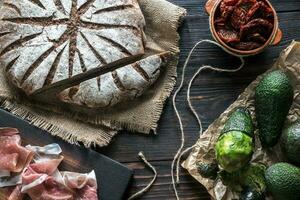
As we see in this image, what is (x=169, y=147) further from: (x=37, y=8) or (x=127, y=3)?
(x=37, y=8)

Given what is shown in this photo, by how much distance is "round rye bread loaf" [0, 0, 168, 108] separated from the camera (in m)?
1.71

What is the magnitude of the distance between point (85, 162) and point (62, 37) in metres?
0.36

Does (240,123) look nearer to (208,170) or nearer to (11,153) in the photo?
(208,170)

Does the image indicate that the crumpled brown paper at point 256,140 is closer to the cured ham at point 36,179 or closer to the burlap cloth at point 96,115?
the burlap cloth at point 96,115

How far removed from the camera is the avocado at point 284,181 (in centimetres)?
157

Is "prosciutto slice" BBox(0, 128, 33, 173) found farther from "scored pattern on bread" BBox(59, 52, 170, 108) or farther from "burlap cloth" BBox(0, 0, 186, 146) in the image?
"scored pattern on bread" BBox(59, 52, 170, 108)

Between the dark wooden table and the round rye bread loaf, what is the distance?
4.6 inches

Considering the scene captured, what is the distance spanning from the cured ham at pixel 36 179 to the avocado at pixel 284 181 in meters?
0.47

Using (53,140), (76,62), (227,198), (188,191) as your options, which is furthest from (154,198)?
(76,62)

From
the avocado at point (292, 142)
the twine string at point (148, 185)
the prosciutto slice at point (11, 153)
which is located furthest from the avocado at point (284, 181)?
the prosciutto slice at point (11, 153)

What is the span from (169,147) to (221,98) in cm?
21

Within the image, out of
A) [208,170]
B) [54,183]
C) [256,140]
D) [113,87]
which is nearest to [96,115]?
[113,87]

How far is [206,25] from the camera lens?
183cm

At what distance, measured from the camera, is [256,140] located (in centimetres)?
172
